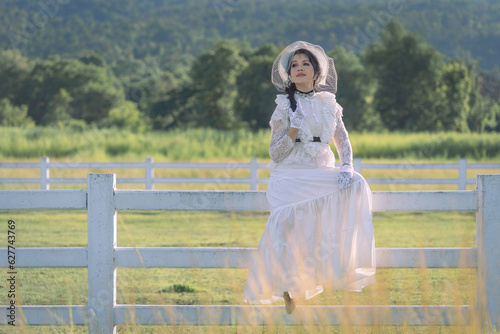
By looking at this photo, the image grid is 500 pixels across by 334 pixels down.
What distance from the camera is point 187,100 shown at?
186 ft

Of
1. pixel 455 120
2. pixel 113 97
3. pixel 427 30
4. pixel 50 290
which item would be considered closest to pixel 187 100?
pixel 113 97

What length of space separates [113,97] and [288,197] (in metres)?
67.8

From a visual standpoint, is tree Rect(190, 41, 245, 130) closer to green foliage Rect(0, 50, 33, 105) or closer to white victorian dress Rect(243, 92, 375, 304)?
green foliage Rect(0, 50, 33, 105)

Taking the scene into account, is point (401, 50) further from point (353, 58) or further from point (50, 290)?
point (50, 290)

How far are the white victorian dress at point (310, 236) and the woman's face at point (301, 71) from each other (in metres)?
0.22

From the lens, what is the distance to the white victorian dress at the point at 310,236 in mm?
3877

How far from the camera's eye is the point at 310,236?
3906 mm

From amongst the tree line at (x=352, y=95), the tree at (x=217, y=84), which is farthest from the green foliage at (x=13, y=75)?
the tree at (x=217, y=84)

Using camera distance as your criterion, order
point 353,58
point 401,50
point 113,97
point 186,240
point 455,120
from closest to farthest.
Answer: point 186,240 → point 455,120 → point 401,50 → point 353,58 → point 113,97

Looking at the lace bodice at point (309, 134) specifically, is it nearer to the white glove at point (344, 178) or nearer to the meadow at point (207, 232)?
the white glove at point (344, 178)

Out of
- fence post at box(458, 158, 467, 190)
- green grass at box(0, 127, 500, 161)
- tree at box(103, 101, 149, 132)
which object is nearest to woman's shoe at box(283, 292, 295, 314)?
fence post at box(458, 158, 467, 190)

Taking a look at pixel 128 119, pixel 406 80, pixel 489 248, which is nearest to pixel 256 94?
pixel 406 80

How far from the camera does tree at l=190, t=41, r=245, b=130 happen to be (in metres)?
54.3

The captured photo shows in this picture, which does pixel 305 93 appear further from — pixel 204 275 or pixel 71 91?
pixel 71 91
